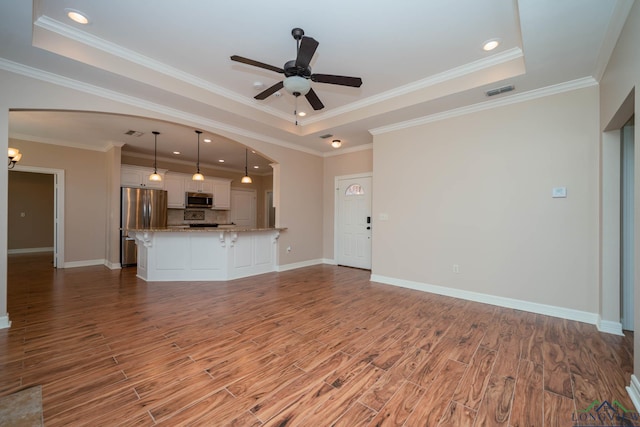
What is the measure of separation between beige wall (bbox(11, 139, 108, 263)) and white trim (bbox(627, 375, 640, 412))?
8.90 meters

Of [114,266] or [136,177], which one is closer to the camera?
[114,266]

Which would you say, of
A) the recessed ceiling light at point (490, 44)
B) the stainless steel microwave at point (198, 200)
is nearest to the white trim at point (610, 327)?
the recessed ceiling light at point (490, 44)

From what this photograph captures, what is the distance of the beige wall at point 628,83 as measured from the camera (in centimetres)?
181

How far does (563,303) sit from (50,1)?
6205 millimetres

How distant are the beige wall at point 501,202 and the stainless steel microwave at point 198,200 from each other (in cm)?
581

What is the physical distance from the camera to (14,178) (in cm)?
824

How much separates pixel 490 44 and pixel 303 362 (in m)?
3.73

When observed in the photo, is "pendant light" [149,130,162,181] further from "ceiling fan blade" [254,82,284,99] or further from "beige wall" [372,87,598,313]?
"beige wall" [372,87,598,313]

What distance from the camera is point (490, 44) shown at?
2861mm

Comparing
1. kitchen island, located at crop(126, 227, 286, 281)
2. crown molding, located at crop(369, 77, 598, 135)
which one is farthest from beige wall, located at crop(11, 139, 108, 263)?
crown molding, located at crop(369, 77, 598, 135)

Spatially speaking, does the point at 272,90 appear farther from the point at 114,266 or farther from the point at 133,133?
the point at 114,266

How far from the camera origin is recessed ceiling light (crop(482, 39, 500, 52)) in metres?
2.82

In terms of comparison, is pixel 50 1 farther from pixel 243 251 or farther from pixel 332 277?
pixel 332 277

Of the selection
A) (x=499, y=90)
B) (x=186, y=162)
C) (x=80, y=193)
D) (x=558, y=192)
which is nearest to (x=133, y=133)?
(x=80, y=193)
